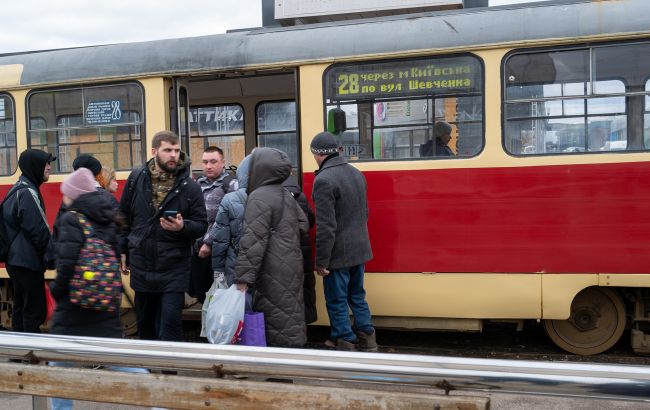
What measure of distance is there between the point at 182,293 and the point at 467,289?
8.11 feet

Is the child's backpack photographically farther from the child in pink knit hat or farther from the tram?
the tram

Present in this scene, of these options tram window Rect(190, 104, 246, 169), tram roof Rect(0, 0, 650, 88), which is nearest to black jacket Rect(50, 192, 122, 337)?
tram roof Rect(0, 0, 650, 88)

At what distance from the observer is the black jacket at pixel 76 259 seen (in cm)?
354

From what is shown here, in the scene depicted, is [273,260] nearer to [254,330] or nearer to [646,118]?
[254,330]

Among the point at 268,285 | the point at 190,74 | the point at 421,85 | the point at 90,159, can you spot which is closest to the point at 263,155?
the point at 268,285

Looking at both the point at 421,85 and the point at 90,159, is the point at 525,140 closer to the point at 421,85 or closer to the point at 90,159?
the point at 421,85

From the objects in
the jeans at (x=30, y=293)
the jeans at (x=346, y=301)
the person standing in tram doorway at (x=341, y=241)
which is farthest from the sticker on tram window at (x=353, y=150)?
the jeans at (x=30, y=293)

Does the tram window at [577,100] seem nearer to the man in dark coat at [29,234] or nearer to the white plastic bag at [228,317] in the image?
the white plastic bag at [228,317]

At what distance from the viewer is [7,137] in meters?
6.85

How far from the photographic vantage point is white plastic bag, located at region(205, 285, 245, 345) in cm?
416

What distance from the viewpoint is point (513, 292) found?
5.42m

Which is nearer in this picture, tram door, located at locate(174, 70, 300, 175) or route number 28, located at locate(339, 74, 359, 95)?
route number 28, located at locate(339, 74, 359, 95)

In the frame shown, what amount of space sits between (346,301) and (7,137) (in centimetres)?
419

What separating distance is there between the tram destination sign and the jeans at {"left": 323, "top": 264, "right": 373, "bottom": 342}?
1.57 metres
